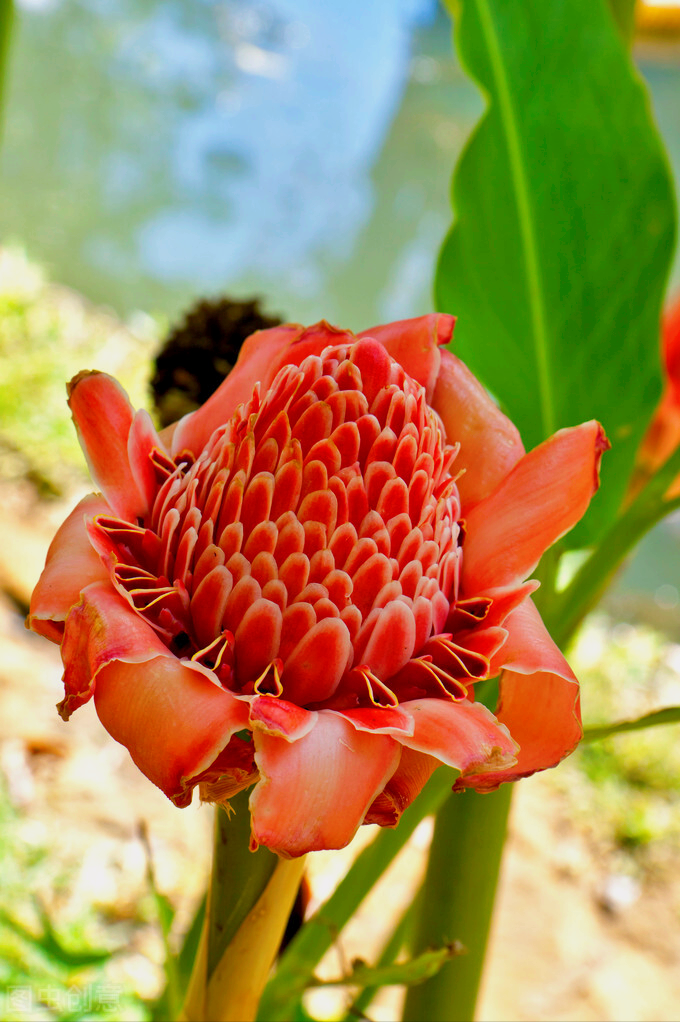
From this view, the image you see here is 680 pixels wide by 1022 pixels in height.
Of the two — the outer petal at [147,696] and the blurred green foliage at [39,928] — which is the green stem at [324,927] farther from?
the blurred green foliage at [39,928]

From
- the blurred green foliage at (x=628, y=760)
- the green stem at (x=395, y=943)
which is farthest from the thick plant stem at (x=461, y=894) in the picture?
the blurred green foliage at (x=628, y=760)

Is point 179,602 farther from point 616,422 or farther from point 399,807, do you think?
point 616,422

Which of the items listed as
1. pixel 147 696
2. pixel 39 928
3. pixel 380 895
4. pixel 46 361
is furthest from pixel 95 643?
pixel 46 361

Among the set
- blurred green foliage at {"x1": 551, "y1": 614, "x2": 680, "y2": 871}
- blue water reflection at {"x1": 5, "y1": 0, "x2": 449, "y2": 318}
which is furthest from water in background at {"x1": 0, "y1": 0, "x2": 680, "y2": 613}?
blurred green foliage at {"x1": 551, "y1": 614, "x2": 680, "y2": 871}

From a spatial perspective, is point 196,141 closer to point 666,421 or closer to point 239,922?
point 666,421

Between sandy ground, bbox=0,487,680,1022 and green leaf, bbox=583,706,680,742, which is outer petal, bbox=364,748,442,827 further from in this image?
sandy ground, bbox=0,487,680,1022
